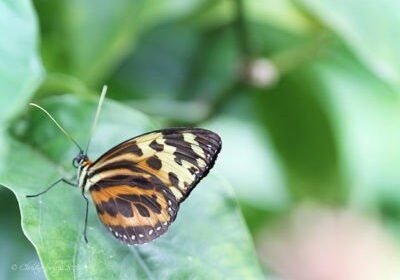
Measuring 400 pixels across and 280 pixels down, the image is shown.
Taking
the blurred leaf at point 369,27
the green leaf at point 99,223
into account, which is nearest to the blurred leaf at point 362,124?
the blurred leaf at point 369,27

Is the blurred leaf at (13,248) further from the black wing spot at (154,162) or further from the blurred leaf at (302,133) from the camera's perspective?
the blurred leaf at (302,133)

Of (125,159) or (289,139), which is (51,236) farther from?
(289,139)

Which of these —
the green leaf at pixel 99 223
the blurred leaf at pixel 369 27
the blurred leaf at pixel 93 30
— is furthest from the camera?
the blurred leaf at pixel 93 30

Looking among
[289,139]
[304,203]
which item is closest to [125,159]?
[289,139]

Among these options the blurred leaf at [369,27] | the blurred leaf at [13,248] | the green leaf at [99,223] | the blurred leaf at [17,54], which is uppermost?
the blurred leaf at [369,27]

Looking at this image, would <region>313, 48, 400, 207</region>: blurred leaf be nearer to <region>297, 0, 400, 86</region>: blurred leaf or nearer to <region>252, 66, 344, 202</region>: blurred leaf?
<region>252, 66, 344, 202</region>: blurred leaf

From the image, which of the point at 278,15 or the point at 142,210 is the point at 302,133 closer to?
the point at 278,15

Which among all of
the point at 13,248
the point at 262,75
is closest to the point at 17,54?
the point at 13,248

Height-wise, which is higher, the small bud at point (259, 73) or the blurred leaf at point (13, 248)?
the small bud at point (259, 73)
